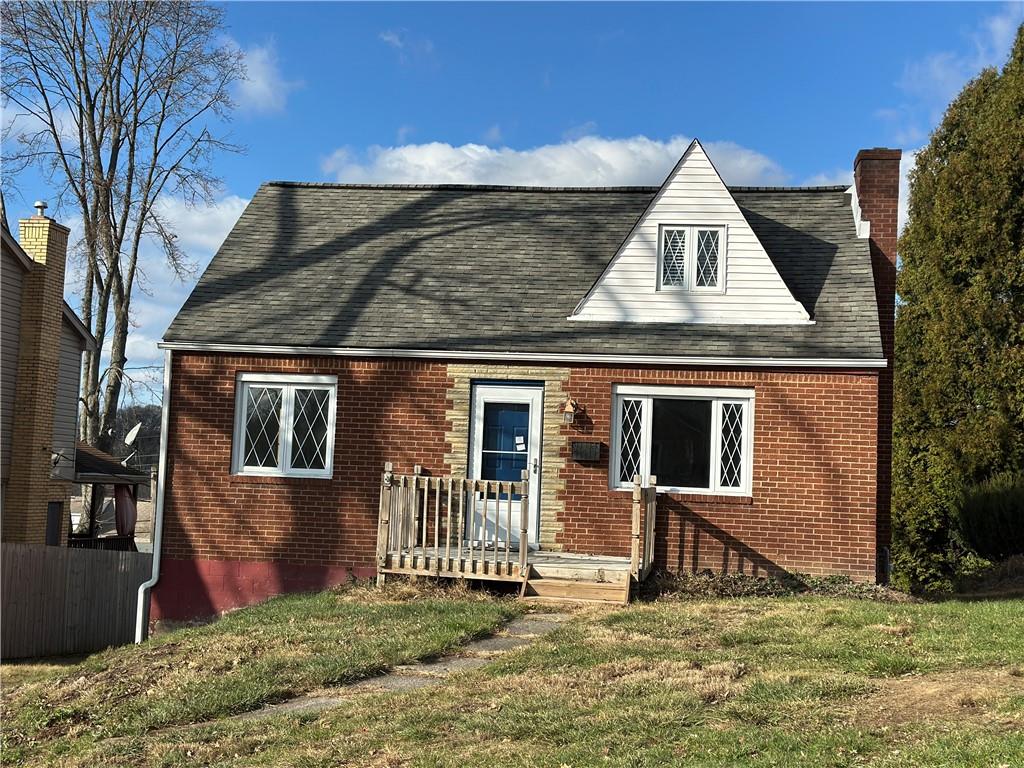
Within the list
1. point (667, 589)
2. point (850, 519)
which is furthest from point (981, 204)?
point (667, 589)

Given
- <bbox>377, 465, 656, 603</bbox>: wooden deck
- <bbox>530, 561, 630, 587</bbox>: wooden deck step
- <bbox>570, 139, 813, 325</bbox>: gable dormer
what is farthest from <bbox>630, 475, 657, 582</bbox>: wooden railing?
<bbox>570, 139, 813, 325</bbox>: gable dormer

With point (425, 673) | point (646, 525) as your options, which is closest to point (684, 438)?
point (646, 525)

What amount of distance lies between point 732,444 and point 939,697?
7131mm

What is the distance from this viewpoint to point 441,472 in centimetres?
1433

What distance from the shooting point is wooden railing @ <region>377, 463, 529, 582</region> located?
12516mm

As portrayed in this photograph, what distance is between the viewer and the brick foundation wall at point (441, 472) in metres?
13.5

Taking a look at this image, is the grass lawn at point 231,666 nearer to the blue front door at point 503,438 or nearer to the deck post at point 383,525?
the deck post at point 383,525

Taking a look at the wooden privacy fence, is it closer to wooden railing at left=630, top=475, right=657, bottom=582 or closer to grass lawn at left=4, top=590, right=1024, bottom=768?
grass lawn at left=4, top=590, right=1024, bottom=768

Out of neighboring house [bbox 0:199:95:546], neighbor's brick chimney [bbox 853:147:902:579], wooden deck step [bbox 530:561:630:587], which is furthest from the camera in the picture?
neighboring house [bbox 0:199:95:546]

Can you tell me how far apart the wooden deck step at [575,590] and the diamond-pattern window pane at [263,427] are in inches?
181

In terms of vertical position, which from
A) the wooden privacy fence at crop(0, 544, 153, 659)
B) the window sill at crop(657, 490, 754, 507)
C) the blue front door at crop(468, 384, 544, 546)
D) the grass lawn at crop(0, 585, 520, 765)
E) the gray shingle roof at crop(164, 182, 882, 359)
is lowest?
the wooden privacy fence at crop(0, 544, 153, 659)

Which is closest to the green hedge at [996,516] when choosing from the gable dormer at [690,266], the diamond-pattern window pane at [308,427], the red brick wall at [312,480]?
the gable dormer at [690,266]

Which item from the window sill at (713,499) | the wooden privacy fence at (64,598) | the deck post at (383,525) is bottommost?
the wooden privacy fence at (64,598)

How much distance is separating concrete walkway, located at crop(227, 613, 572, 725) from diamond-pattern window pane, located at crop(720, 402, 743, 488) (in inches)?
156
